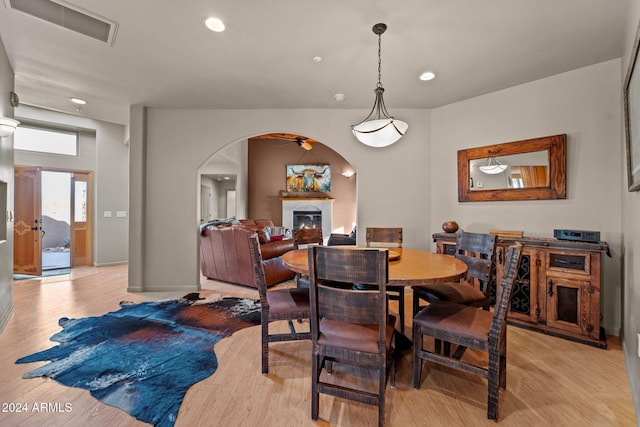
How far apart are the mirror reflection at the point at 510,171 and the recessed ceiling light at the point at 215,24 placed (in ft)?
10.3

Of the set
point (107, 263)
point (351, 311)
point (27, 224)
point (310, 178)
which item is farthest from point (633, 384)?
point (27, 224)

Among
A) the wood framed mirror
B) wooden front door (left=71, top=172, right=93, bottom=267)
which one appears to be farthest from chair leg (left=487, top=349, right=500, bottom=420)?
wooden front door (left=71, top=172, right=93, bottom=267)

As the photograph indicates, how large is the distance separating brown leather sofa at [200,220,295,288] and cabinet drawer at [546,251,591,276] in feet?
9.95

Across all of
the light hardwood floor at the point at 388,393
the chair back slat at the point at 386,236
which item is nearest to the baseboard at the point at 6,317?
the light hardwood floor at the point at 388,393

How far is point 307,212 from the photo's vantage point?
26.2ft

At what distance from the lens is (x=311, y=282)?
1473 millimetres

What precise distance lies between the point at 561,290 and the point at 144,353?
3.62 m

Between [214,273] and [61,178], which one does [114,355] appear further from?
[61,178]

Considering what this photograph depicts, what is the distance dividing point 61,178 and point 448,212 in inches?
301

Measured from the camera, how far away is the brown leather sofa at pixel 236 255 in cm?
394

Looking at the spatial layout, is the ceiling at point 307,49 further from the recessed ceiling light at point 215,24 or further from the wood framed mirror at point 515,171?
the wood framed mirror at point 515,171

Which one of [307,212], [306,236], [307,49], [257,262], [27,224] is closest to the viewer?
[257,262]

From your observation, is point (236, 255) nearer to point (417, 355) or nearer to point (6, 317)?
point (6, 317)

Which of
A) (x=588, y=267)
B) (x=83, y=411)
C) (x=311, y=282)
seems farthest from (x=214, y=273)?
(x=588, y=267)
